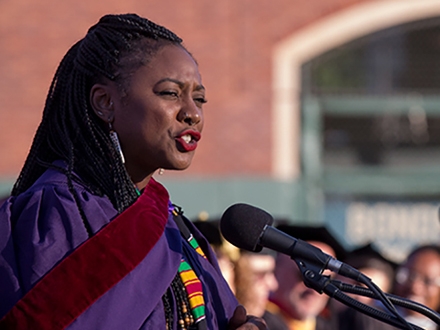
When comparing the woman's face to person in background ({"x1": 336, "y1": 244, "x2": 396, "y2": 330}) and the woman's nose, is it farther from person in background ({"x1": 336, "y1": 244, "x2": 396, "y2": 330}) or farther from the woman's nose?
person in background ({"x1": 336, "y1": 244, "x2": 396, "y2": 330})

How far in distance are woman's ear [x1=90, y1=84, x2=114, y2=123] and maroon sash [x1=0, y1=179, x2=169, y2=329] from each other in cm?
32

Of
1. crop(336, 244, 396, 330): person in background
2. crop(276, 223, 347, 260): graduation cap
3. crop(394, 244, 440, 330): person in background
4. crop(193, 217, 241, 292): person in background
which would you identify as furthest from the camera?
crop(394, 244, 440, 330): person in background

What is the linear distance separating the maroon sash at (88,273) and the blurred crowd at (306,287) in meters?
2.47

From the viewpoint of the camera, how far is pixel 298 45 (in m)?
12.1

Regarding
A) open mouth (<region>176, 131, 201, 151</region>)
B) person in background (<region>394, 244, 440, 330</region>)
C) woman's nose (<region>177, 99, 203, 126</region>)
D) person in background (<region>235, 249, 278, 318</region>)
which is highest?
woman's nose (<region>177, 99, 203, 126</region>)

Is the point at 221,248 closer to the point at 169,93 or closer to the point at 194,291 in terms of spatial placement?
the point at 194,291

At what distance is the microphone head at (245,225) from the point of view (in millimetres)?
2896

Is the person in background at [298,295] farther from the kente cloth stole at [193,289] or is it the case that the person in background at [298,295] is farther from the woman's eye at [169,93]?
the woman's eye at [169,93]

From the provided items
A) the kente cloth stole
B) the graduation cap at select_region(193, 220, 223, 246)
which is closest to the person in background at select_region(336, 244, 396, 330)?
the graduation cap at select_region(193, 220, 223, 246)

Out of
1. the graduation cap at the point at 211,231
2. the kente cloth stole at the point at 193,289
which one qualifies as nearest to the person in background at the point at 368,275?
the graduation cap at the point at 211,231

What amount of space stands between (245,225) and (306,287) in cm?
281

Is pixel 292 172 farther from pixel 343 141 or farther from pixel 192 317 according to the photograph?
pixel 192 317

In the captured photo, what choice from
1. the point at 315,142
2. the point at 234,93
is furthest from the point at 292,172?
the point at 234,93

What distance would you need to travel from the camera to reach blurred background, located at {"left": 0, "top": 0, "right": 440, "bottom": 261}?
1166 cm
